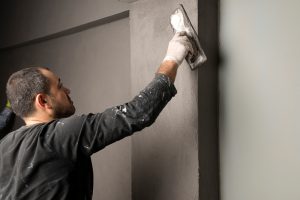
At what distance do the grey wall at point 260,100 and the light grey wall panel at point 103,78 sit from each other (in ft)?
2.29

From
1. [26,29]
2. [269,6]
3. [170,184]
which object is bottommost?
[170,184]

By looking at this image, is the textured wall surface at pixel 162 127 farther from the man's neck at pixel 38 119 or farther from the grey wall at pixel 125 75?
the man's neck at pixel 38 119

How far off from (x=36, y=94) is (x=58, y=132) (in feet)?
0.75

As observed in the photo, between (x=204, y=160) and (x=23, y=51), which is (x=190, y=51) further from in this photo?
(x=23, y=51)

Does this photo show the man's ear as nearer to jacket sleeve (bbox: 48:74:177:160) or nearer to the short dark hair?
the short dark hair

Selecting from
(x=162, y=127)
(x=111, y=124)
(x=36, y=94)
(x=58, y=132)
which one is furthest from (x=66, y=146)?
(x=162, y=127)

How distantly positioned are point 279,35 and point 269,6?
12 centimetres

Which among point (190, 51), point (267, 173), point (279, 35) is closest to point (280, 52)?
point (279, 35)

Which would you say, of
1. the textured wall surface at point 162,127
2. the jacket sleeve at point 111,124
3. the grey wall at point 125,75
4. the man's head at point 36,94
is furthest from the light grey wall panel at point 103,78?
the jacket sleeve at point 111,124

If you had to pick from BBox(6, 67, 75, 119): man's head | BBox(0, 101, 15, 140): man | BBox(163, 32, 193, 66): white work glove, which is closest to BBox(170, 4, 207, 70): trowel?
BBox(163, 32, 193, 66): white work glove

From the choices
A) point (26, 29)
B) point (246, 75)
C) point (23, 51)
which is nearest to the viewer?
point (246, 75)

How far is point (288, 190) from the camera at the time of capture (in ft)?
3.84

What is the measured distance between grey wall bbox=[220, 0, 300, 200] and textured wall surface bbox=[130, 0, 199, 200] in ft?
0.52

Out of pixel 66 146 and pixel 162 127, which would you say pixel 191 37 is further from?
pixel 66 146
